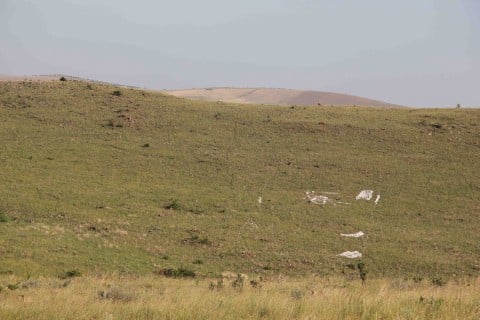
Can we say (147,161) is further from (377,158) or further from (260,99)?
(260,99)

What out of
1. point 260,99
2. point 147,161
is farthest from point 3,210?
point 260,99

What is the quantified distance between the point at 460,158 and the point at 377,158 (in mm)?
6478

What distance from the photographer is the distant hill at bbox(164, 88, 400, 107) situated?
13000cm

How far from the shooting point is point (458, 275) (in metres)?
24.9

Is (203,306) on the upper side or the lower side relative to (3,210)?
upper

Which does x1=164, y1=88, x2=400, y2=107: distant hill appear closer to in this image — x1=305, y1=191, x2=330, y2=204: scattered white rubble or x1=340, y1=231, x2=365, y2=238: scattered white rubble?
x1=305, y1=191, x2=330, y2=204: scattered white rubble

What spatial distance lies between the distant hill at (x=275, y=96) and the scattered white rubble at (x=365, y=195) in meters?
93.0

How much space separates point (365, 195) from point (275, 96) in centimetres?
10674

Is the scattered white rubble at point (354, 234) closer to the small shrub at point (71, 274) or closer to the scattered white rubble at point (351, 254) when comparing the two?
the scattered white rubble at point (351, 254)

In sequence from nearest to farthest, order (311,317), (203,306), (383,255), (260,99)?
(311,317) < (203,306) < (383,255) < (260,99)

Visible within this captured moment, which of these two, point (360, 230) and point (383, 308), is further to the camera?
point (360, 230)

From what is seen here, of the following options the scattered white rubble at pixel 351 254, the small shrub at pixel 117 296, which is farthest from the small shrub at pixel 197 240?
the small shrub at pixel 117 296

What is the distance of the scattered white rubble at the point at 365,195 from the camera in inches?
1358

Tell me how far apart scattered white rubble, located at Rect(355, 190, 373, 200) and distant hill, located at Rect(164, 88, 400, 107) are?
3661 inches
